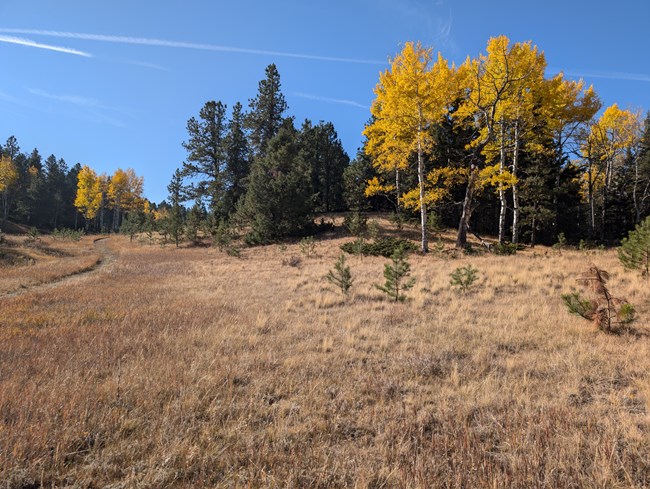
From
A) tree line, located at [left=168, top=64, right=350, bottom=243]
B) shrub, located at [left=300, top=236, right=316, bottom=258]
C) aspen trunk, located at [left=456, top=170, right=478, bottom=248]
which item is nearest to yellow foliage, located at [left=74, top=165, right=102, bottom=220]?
tree line, located at [left=168, top=64, right=350, bottom=243]

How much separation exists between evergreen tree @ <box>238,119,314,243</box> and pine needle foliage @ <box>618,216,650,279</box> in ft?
76.9

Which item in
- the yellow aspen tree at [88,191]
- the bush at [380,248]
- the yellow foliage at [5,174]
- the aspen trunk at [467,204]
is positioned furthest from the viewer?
the yellow aspen tree at [88,191]

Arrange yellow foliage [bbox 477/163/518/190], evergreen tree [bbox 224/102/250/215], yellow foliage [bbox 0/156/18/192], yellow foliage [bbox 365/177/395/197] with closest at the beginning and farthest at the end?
yellow foliage [bbox 477/163/518/190] < yellow foliage [bbox 365/177/395/197] < evergreen tree [bbox 224/102/250/215] < yellow foliage [bbox 0/156/18/192]

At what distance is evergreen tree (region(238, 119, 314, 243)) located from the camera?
2911 centimetres

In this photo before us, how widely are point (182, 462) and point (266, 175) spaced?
28.7 metres

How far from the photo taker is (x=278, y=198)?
29.3 meters

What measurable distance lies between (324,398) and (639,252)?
12471 millimetres

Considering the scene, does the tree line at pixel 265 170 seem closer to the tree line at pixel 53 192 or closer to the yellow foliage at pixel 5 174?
the tree line at pixel 53 192

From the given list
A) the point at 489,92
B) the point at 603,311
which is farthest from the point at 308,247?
the point at 603,311

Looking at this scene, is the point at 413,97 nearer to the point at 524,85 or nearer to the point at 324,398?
the point at 524,85

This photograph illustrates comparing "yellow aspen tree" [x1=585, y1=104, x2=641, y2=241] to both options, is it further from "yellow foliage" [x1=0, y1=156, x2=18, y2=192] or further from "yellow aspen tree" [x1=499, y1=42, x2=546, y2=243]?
"yellow foliage" [x1=0, y1=156, x2=18, y2=192]

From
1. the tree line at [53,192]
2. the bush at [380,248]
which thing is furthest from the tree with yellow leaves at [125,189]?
the bush at [380,248]

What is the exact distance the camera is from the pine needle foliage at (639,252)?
10008 millimetres

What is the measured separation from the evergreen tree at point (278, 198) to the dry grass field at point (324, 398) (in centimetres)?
2146
